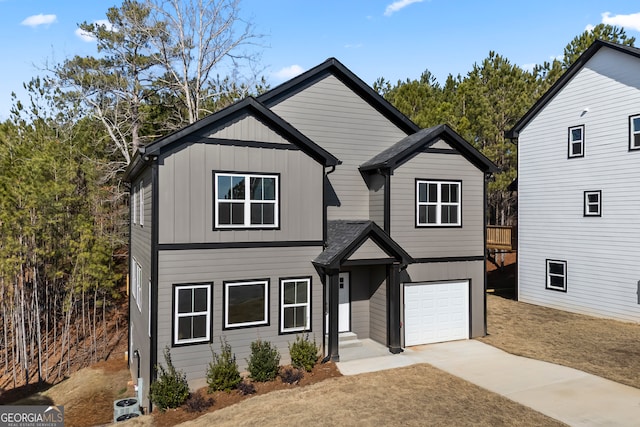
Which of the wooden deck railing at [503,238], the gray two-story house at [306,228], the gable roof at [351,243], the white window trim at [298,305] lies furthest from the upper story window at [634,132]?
the white window trim at [298,305]

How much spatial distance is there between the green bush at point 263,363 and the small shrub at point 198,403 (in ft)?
4.02

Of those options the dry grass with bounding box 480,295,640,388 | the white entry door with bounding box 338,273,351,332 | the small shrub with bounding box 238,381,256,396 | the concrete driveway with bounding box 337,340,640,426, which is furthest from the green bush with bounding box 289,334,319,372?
A: the dry grass with bounding box 480,295,640,388

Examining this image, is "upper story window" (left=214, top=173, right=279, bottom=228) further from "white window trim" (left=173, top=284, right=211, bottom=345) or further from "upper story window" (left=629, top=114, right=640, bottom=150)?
"upper story window" (left=629, top=114, right=640, bottom=150)

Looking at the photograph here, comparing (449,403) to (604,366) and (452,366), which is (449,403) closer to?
(452,366)

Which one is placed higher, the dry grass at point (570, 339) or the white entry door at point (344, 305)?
the white entry door at point (344, 305)

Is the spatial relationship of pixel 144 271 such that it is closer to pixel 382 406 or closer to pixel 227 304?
pixel 227 304

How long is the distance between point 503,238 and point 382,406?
15.6m

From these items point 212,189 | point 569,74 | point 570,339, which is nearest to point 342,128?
point 212,189

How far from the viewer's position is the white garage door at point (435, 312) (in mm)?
13945

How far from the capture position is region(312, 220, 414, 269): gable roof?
466 inches

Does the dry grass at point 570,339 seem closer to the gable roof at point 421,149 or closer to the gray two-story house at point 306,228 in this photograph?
the gray two-story house at point 306,228

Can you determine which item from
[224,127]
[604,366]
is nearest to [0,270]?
[224,127]

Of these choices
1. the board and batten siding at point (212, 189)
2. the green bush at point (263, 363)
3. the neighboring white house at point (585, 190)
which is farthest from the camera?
the neighboring white house at point (585, 190)

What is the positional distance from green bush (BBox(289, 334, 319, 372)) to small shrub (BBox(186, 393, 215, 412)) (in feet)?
7.72
